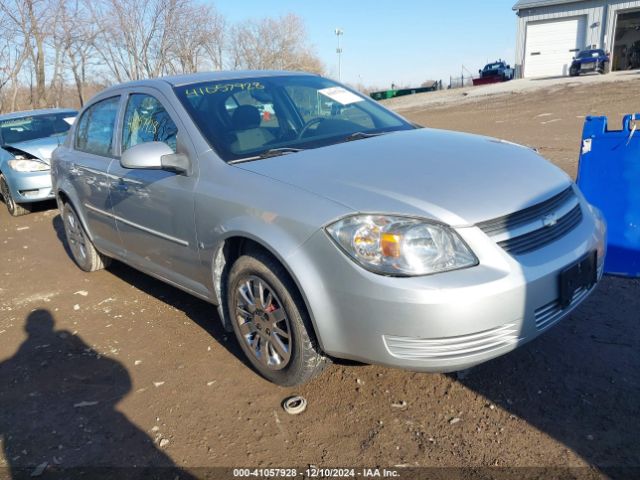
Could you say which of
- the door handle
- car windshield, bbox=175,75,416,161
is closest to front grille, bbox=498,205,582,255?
car windshield, bbox=175,75,416,161

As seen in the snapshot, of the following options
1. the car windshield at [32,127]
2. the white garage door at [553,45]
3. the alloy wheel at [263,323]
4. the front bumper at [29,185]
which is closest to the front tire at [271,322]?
the alloy wheel at [263,323]

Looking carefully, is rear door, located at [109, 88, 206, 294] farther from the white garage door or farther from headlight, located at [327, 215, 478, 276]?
the white garage door

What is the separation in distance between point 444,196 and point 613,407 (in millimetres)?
1349

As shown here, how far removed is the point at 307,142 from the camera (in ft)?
10.3

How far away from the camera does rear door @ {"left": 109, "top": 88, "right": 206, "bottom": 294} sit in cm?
309

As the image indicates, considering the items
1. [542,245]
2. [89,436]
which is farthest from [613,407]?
[89,436]

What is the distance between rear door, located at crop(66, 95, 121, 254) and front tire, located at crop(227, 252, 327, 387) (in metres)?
1.64

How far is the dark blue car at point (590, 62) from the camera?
25.4 metres

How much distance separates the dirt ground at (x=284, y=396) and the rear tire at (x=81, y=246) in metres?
1.00

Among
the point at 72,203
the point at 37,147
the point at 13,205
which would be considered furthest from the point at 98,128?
the point at 13,205

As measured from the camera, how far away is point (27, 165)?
7672 millimetres

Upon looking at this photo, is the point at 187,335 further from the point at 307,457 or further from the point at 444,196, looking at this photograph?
the point at 444,196

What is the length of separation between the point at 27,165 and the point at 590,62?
2626cm

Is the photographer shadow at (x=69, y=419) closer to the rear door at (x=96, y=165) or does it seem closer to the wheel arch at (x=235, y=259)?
the wheel arch at (x=235, y=259)
